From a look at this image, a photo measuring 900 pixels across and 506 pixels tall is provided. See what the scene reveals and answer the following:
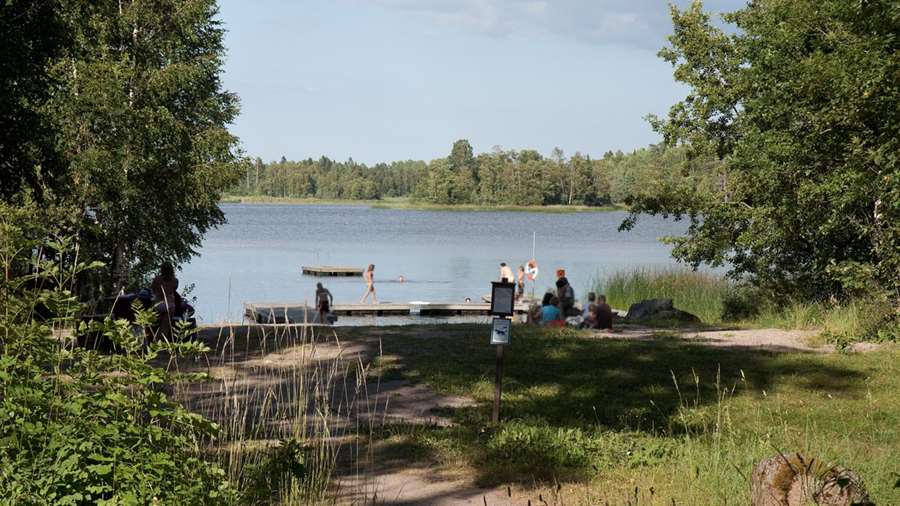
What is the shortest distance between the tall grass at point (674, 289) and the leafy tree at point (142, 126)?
12075 millimetres

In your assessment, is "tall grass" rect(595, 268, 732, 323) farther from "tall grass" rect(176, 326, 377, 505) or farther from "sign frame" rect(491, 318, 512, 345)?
"sign frame" rect(491, 318, 512, 345)

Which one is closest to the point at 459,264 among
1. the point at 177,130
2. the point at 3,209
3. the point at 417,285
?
the point at 417,285

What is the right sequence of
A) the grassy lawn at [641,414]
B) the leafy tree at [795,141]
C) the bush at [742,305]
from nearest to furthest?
the grassy lawn at [641,414] → the leafy tree at [795,141] → the bush at [742,305]

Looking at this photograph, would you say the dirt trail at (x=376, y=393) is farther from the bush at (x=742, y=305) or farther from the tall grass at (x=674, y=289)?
the tall grass at (x=674, y=289)

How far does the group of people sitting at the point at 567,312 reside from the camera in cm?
1830

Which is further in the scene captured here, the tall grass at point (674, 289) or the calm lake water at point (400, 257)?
the calm lake water at point (400, 257)

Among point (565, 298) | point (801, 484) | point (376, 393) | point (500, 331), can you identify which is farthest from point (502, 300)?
point (565, 298)

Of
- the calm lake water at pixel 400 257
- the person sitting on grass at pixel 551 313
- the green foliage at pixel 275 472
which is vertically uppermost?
the green foliage at pixel 275 472

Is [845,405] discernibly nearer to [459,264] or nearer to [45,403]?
[45,403]

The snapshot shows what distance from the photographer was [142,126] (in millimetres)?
23109

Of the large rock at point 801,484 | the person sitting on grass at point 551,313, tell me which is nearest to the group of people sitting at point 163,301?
the person sitting on grass at point 551,313

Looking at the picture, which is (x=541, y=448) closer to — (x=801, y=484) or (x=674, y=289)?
(x=801, y=484)

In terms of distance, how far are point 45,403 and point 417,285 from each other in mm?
47034

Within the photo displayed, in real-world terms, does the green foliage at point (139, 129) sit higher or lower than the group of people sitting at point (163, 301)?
higher
